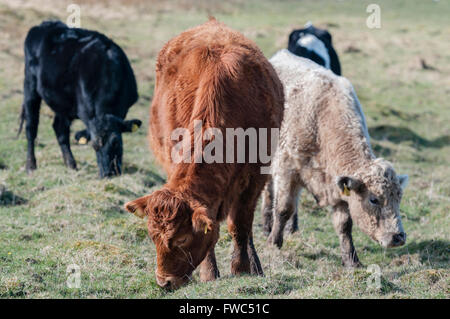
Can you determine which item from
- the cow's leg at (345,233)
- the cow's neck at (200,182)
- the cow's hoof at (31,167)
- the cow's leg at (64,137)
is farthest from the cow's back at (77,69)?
the cow's neck at (200,182)

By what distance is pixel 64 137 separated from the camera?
36.1 ft

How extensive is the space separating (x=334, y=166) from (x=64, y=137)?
581cm

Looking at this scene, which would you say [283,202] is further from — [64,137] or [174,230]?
[64,137]

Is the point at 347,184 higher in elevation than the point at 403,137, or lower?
higher

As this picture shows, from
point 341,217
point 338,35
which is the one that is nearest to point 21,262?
point 341,217

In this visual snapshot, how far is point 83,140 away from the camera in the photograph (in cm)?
1032

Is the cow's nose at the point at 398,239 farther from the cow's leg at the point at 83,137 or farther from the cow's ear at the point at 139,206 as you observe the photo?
the cow's leg at the point at 83,137

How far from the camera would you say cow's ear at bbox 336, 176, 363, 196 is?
6.49 m

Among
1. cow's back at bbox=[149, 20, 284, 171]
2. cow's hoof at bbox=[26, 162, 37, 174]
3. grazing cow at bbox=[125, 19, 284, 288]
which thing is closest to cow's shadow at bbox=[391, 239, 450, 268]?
grazing cow at bbox=[125, 19, 284, 288]

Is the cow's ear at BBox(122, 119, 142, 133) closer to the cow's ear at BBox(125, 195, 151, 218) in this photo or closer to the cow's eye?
the cow's eye

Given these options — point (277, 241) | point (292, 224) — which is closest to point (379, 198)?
point (277, 241)

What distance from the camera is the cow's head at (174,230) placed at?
14.6ft

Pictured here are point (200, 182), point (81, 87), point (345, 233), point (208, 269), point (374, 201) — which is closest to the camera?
point (200, 182)
